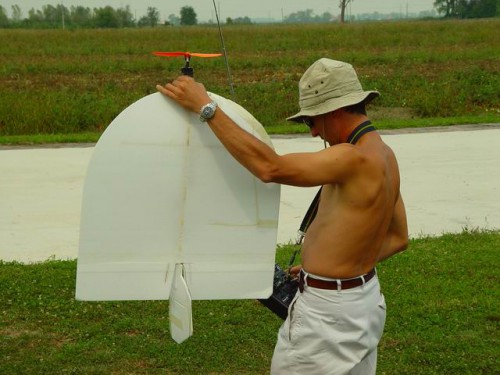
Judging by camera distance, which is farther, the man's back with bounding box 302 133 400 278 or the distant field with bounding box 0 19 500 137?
the distant field with bounding box 0 19 500 137

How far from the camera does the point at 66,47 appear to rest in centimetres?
3188

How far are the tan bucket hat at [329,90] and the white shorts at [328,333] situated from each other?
2.15ft

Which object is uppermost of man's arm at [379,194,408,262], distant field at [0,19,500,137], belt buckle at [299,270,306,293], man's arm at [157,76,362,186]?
man's arm at [157,76,362,186]

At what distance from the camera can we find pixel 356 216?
329cm

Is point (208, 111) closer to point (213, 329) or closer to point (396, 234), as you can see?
point (396, 234)

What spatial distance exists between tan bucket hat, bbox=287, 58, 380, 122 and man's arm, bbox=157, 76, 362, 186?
175 millimetres

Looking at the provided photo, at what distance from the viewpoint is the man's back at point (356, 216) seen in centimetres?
326

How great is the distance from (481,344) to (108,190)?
271 cm

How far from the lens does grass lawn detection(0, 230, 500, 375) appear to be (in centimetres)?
501

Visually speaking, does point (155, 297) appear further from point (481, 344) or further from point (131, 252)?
point (481, 344)

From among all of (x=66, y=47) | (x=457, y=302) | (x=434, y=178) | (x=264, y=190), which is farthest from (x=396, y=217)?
(x=66, y=47)

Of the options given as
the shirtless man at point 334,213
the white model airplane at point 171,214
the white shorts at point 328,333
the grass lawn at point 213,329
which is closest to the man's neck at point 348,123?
the shirtless man at point 334,213

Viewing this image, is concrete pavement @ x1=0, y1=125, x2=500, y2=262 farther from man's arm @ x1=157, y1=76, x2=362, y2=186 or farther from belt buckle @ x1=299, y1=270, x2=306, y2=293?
man's arm @ x1=157, y1=76, x2=362, y2=186

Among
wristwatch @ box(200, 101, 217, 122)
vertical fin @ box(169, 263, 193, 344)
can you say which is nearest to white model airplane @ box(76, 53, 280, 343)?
vertical fin @ box(169, 263, 193, 344)
